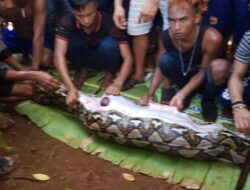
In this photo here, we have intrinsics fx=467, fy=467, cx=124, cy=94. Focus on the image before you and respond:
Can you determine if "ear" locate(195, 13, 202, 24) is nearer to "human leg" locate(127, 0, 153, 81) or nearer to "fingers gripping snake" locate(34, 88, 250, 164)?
"human leg" locate(127, 0, 153, 81)

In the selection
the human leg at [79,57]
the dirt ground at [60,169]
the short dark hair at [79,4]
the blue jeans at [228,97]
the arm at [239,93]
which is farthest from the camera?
the human leg at [79,57]

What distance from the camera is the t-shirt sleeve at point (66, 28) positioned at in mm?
4434

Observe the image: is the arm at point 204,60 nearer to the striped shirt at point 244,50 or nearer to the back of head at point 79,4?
the striped shirt at point 244,50

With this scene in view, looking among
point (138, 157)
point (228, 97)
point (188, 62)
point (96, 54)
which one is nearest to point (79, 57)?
point (96, 54)

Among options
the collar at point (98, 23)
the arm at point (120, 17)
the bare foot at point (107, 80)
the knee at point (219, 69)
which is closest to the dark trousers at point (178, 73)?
the knee at point (219, 69)

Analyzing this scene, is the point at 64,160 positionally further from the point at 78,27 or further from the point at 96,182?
the point at 78,27

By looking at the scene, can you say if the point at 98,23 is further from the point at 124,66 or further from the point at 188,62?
the point at 188,62

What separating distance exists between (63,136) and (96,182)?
668 mm

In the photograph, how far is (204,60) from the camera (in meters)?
4.19

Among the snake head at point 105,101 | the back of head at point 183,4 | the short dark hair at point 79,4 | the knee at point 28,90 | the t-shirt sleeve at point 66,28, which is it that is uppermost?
the back of head at point 183,4

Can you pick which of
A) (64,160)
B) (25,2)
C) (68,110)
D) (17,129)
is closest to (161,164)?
(64,160)

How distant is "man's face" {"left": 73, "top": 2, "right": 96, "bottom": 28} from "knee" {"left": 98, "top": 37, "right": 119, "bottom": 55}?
0.82ft

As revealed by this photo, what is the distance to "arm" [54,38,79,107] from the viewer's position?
4.15m

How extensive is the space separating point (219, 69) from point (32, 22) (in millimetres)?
2000
